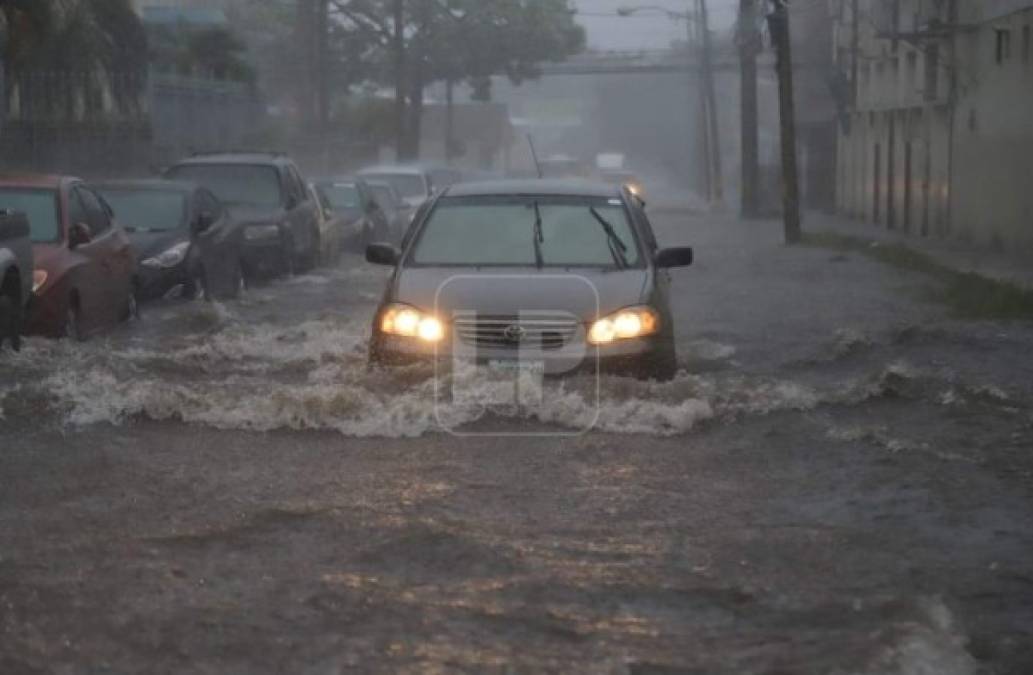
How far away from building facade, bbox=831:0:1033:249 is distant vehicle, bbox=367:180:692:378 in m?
20.0

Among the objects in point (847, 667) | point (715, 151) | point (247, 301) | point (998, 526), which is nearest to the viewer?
point (847, 667)

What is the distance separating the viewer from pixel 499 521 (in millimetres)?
8680

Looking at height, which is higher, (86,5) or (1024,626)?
(86,5)

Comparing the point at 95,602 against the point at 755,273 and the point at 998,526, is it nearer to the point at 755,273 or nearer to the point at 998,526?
the point at 998,526

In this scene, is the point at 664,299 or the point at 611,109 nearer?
the point at 664,299

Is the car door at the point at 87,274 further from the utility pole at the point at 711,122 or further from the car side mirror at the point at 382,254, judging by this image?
the utility pole at the point at 711,122

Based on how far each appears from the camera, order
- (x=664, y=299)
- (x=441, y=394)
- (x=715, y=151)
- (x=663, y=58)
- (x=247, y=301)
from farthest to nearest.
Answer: (x=663, y=58), (x=715, y=151), (x=247, y=301), (x=664, y=299), (x=441, y=394)

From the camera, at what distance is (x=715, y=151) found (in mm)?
62094

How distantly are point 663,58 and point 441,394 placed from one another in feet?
281

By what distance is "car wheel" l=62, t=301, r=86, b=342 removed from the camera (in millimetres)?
14555

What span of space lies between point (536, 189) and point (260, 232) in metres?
11.3

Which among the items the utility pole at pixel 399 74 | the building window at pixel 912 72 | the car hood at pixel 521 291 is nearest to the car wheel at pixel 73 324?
the car hood at pixel 521 291

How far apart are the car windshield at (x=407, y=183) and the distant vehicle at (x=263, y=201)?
42.7 ft

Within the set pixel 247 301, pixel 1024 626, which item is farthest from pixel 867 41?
pixel 1024 626
